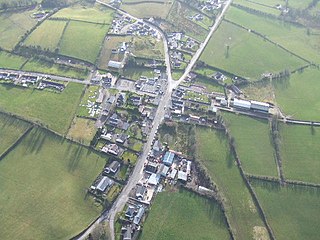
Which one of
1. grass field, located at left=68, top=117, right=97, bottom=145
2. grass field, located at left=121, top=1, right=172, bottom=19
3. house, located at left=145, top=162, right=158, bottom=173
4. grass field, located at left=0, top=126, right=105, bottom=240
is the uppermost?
grass field, located at left=121, top=1, right=172, bottom=19

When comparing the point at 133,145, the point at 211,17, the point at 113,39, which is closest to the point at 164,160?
the point at 133,145

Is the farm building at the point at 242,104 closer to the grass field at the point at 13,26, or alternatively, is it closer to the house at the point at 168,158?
the house at the point at 168,158

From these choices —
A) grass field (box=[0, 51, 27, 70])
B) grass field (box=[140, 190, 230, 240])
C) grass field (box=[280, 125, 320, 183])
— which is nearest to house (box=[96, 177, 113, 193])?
grass field (box=[140, 190, 230, 240])

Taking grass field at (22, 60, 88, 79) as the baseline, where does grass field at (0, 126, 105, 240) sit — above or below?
below

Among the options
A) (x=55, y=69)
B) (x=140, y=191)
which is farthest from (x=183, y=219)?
(x=55, y=69)

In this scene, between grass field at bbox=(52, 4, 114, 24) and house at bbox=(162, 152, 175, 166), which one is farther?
grass field at bbox=(52, 4, 114, 24)

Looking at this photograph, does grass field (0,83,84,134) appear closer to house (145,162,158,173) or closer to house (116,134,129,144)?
house (116,134,129,144)

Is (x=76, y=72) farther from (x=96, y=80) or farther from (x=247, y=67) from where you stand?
(x=247, y=67)
